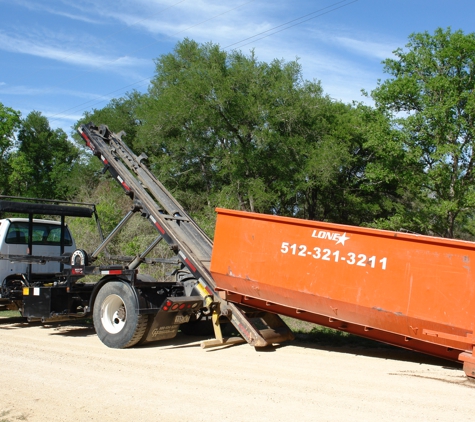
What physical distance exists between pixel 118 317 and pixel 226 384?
299 cm

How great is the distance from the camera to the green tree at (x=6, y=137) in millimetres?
41656

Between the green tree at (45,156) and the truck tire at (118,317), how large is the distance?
40.8 metres

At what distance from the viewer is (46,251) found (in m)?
11.1

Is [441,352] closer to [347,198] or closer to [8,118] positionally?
[347,198]

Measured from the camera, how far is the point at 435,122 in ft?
65.5

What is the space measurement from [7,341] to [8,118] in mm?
36678

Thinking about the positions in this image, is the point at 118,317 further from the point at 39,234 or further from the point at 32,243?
the point at 39,234

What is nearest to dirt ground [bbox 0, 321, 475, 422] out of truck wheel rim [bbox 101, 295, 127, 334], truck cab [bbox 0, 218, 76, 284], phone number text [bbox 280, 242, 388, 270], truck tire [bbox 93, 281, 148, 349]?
truck tire [bbox 93, 281, 148, 349]

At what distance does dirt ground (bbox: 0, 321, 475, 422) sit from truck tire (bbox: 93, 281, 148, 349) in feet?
0.68

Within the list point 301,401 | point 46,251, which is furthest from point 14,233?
point 301,401

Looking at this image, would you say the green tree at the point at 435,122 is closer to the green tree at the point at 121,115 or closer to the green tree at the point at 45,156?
the green tree at the point at 121,115

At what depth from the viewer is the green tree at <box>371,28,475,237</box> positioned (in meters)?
20.0

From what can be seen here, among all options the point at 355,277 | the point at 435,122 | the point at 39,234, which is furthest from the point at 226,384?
the point at 435,122

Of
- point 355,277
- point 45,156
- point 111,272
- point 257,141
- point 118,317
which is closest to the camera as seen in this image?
point 355,277
